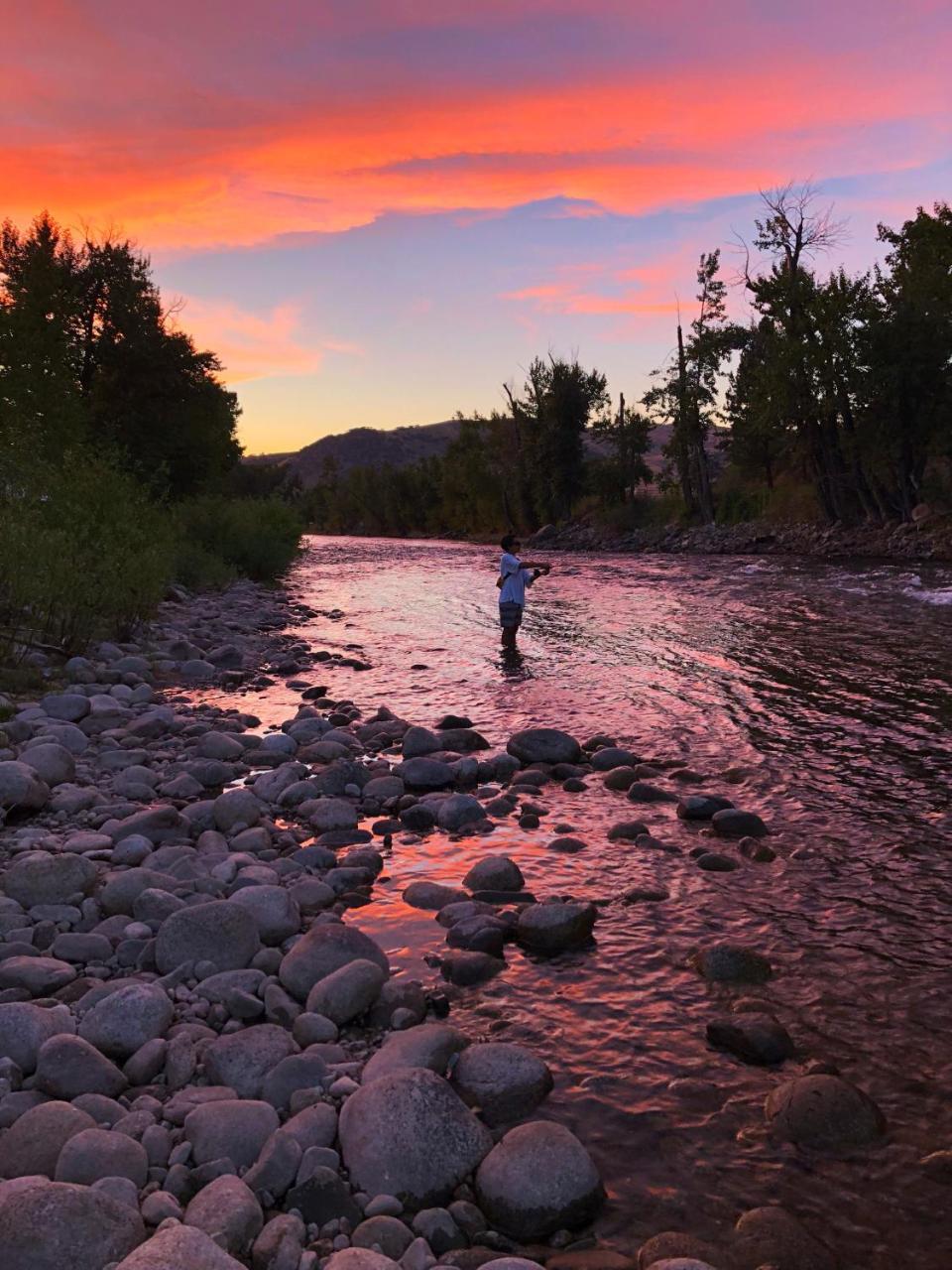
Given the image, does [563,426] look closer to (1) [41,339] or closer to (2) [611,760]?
(1) [41,339]

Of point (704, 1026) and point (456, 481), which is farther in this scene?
point (456, 481)

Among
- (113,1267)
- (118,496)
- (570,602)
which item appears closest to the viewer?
(113,1267)

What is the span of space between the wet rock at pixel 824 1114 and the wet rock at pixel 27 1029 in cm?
339

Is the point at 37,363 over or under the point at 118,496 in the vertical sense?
over

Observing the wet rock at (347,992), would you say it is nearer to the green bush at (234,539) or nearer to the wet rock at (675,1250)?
the wet rock at (675,1250)

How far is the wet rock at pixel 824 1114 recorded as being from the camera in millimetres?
3875

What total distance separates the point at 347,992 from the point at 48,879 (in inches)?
95.4

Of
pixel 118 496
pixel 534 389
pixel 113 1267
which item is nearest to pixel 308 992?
pixel 113 1267

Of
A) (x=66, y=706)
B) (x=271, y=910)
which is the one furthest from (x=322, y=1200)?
(x=66, y=706)

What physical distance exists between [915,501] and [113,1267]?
135ft

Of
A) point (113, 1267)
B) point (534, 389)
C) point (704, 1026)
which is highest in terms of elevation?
point (534, 389)

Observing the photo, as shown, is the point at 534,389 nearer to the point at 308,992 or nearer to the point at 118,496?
the point at 118,496

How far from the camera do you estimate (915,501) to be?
38000mm

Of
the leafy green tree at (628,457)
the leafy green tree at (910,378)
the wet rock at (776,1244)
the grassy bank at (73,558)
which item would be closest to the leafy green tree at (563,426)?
the leafy green tree at (628,457)
